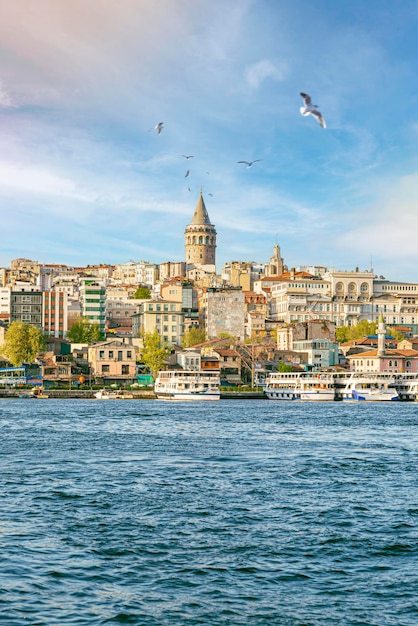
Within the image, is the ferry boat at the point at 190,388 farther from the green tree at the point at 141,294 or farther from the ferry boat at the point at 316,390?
the green tree at the point at 141,294

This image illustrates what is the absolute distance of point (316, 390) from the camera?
85750 mm

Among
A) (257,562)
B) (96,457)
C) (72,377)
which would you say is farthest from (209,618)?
(72,377)

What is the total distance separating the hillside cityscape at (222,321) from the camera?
98188 mm

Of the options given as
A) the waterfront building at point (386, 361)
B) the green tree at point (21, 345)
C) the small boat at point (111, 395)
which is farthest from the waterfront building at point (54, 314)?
the waterfront building at point (386, 361)

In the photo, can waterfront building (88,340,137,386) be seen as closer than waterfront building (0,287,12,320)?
Yes

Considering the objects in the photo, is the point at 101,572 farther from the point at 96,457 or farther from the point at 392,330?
the point at 392,330

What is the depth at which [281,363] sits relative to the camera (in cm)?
10175

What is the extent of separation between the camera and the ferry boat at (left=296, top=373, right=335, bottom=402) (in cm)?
8531

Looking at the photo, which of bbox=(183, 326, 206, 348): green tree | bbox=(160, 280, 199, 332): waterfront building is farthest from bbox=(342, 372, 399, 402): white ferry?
bbox=(160, 280, 199, 332): waterfront building

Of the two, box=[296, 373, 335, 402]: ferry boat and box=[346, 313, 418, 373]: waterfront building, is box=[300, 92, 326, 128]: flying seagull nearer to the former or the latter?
box=[296, 373, 335, 402]: ferry boat

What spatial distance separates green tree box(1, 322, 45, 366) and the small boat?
17.4 m

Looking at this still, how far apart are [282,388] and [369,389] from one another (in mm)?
8390

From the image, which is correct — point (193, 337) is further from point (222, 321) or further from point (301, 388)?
point (301, 388)

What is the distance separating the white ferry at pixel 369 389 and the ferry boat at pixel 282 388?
4.71 meters
